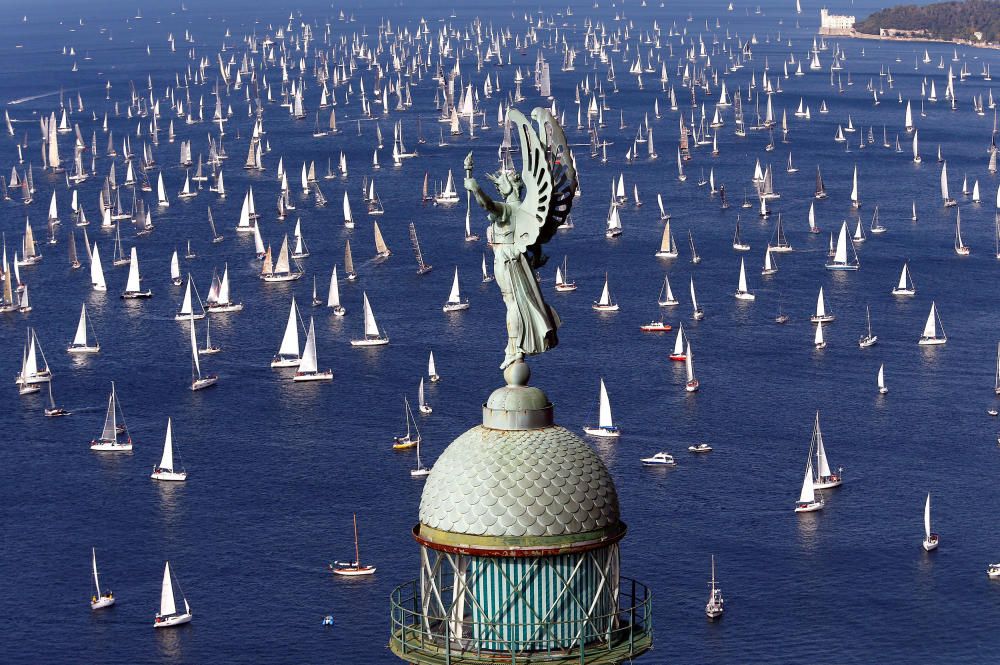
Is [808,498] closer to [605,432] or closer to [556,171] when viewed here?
[605,432]

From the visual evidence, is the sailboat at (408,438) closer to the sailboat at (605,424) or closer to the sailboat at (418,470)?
the sailboat at (418,470)

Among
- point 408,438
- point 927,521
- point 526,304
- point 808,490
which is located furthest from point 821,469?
point 526,304

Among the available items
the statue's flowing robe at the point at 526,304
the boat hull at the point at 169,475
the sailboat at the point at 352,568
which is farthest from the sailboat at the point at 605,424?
the statue's flowing robe at the point at 526,304

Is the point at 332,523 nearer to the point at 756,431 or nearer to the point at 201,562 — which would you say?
the point at 201,562

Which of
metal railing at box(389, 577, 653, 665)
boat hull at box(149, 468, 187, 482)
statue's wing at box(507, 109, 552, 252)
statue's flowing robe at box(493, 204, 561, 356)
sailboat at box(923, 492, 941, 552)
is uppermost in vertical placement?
statue's wing at box(507, 109, 552, 252)

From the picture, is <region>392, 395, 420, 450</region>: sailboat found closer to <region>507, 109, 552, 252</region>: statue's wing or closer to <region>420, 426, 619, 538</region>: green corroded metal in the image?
<region>507, 109, 552, 252</region>: statue's wing

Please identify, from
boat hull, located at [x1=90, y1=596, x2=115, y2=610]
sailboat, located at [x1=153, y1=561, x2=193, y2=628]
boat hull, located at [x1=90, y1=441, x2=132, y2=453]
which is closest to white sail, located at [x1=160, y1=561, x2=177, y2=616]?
sailboat, located at [x1=153, y1=561, x2=193, y2=628]

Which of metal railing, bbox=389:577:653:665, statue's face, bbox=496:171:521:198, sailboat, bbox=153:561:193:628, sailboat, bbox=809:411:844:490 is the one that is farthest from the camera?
sailboat, bbox=809:411:844:490

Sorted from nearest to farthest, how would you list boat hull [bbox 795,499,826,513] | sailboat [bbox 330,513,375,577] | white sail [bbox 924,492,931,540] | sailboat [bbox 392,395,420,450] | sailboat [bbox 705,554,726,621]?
sailboat [bbox 705,554,726,621] → sailboat [bbox 330,513,375,577] → white sail [bbox 924,492,931,540] → boat hull [bbox 795,499,826,513] → sailboat [bbox 392,395,420,450]

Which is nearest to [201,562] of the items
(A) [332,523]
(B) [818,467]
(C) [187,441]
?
(A) [332,523]
